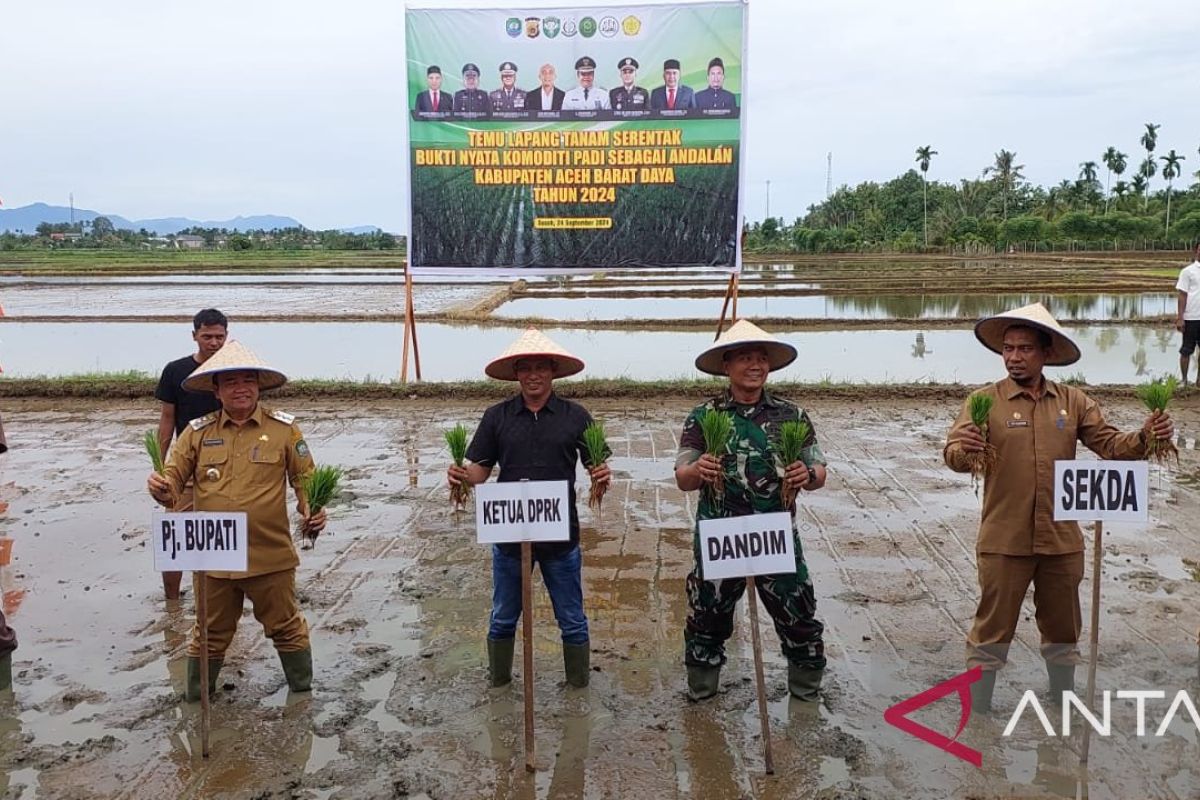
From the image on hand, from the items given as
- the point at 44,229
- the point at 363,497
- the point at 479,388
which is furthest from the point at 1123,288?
the point at 44,229

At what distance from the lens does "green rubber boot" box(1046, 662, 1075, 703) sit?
12.6 ft

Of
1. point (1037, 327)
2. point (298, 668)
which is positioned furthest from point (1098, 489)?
point (298, 668)

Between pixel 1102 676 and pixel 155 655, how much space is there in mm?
4162

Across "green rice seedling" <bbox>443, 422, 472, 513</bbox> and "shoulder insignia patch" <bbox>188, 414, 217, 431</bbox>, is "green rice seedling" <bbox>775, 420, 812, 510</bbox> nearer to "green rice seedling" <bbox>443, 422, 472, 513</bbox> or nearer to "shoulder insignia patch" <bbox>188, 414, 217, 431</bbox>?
"green rice seedling" <bbox>443, 422, 472, 513</bbox>

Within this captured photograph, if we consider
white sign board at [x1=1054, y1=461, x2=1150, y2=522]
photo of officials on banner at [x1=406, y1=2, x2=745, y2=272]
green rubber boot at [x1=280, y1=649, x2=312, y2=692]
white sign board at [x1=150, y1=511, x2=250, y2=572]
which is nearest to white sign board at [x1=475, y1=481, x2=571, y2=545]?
white sign board at [x1=150, y1=511, x2=250, y2=572]

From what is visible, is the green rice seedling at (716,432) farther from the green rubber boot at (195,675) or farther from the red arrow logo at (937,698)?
the green rubber boot at (195,675)

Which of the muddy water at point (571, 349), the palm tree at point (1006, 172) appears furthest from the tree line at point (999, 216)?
the muddy water at point (571, 349)

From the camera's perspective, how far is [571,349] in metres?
15.0

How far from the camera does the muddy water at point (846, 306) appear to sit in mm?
19484

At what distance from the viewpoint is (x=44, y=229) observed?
79.4 meters

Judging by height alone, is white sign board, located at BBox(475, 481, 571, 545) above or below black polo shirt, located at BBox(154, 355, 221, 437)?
below

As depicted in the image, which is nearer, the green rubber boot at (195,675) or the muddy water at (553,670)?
the muddy water at (553,670)

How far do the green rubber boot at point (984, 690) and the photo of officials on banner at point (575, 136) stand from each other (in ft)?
24.8

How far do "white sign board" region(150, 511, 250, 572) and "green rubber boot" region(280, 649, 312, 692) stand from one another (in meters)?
0.57
